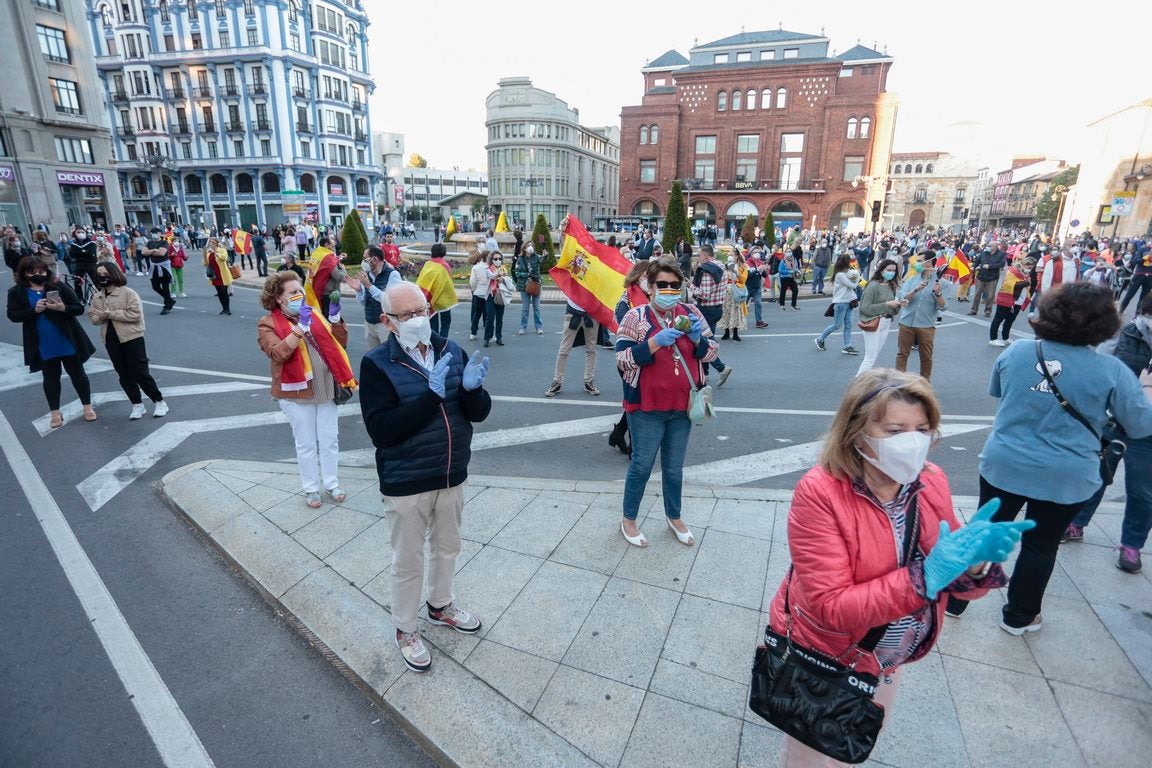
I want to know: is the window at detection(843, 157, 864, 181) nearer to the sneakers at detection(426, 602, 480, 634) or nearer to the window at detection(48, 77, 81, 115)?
the window at detection(48, 77, 81, 115)

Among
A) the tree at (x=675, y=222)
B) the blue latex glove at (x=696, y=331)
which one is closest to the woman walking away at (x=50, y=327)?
the blue latex glove at (x=696, y=331)

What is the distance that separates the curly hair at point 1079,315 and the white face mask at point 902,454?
5.69 feet

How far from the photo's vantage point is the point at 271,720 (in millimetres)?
3000

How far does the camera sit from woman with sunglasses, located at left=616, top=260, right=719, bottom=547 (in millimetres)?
4023

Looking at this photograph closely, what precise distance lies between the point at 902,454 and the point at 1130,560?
11.6 feet

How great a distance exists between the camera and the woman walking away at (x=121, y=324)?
271 inches

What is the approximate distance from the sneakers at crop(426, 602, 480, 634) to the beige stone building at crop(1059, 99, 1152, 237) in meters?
53.1

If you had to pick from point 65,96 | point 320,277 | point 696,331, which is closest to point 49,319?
point 320,277

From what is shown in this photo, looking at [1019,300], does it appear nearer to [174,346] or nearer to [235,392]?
[235,392]

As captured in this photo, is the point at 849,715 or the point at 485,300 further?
the point at 485,300

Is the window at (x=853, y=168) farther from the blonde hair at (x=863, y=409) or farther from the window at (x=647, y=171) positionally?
the blonde hair at (x=863, y=409)

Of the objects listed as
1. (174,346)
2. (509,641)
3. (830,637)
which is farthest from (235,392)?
(830,637)

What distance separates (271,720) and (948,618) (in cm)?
385

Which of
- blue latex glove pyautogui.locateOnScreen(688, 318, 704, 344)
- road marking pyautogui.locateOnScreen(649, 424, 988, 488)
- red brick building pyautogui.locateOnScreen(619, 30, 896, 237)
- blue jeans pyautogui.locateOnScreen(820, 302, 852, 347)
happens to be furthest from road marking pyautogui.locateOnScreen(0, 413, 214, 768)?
red brick building pyautogui.locateOnScreen(619, 30, 896, 237)
